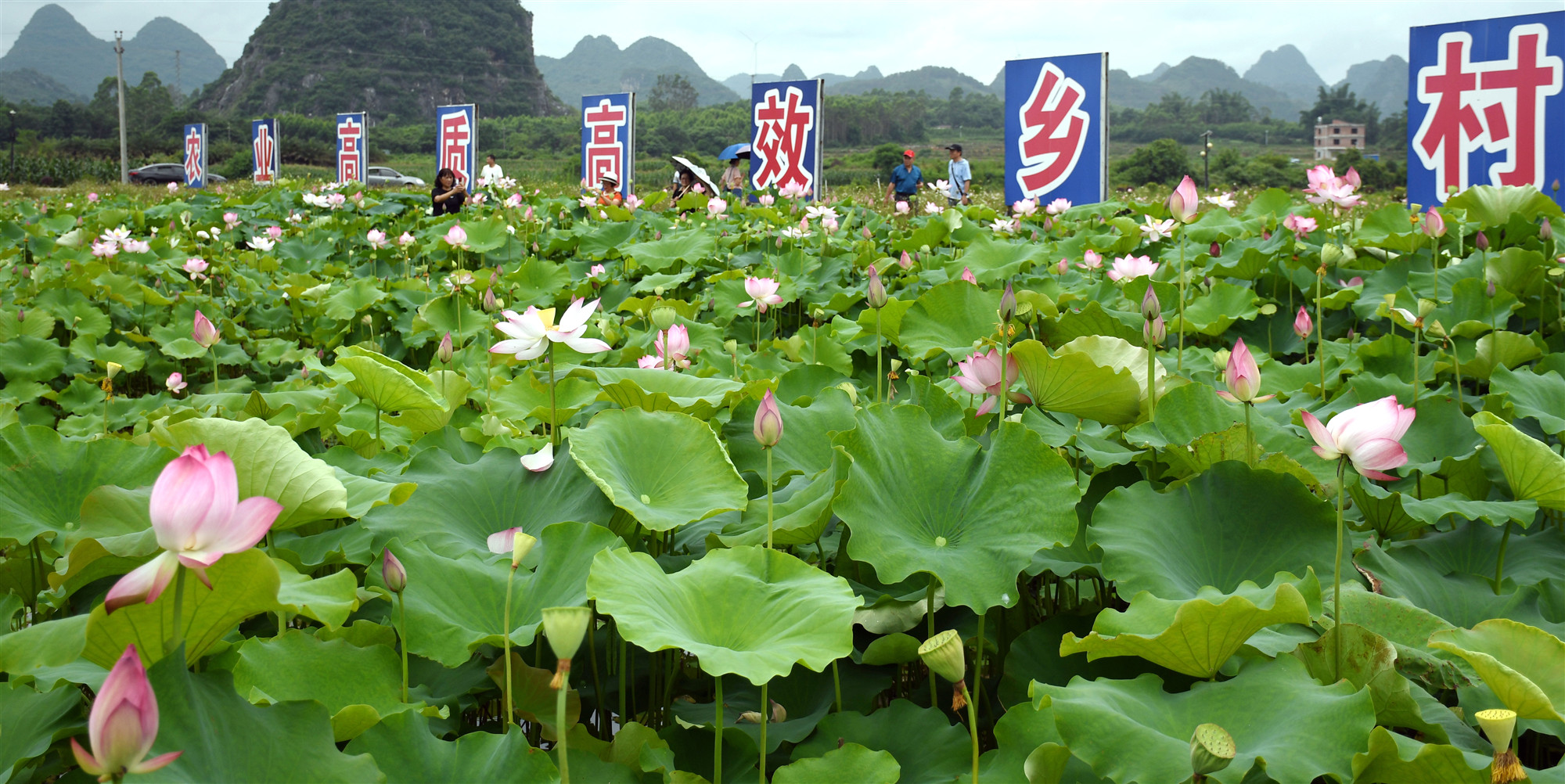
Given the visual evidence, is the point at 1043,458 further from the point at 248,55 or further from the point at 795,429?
the point at 248,55

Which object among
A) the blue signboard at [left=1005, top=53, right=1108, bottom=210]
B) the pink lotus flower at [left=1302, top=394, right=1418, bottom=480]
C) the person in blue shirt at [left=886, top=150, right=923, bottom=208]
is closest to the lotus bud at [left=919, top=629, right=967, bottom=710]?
the pink lotus flower at [left=1302, top=394, right=1418, bottom=480]

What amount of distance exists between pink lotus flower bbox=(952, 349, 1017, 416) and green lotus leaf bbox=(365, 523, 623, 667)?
0.53 meters

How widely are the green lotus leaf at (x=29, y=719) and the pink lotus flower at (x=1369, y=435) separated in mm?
1023

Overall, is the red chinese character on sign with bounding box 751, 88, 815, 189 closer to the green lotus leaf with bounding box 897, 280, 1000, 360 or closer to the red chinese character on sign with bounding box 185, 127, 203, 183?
the green lotus leaf with bounding box 897, 280, 1000, 360

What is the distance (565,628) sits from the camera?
667 millimetres

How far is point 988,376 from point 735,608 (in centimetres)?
52

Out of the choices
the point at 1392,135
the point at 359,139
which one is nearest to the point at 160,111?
the point at 359,139

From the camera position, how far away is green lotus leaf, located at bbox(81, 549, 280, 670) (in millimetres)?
684

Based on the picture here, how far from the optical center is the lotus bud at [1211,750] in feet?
2.07

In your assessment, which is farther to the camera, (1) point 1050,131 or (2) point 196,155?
(2) point 196,155

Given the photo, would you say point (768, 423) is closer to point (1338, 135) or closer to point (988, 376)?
point (988, 376)

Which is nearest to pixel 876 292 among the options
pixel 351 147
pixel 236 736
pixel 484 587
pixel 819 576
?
pixel 819 576

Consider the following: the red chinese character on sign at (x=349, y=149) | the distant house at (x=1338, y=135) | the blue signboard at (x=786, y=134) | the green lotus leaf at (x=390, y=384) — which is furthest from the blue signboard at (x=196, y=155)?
the distant house at (x=1338, y=135)

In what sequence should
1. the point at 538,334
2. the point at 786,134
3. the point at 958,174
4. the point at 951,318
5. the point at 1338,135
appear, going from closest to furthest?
the point at 538,334
the point at 951,318
the point at 786,134
the point at 958,174
the point at 1338,135
